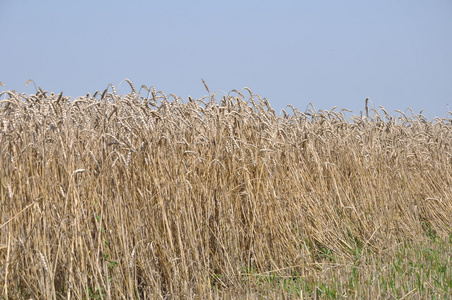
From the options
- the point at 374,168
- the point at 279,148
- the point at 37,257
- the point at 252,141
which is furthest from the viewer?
the point at 374,168

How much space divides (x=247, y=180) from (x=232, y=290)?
696mm

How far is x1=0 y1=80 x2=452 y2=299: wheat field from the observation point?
272 cm

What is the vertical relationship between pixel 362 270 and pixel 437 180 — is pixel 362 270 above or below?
below

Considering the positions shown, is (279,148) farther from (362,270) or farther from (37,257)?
(37,257)

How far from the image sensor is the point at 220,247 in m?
3.31

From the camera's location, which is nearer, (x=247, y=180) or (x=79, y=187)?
(x=79, y=187)

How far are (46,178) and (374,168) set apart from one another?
9.98 ft

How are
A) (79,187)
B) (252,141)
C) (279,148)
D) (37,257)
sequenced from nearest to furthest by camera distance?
(37,257)
(79,187)
(252,141)
(279,148)

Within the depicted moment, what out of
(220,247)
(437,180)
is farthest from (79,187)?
(437,180)

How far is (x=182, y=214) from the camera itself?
3.06m

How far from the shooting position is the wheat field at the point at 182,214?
8.92 feet

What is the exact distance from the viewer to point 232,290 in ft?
10.5

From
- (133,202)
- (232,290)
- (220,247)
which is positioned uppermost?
(133,202)

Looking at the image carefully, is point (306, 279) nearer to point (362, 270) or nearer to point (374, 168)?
point (362, 270)
